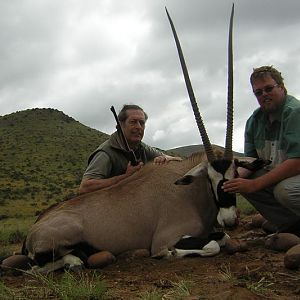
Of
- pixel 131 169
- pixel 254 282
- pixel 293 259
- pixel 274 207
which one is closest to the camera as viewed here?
pixel 254 282

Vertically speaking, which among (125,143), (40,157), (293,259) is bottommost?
(293,259)

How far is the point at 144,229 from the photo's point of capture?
5.37 metres

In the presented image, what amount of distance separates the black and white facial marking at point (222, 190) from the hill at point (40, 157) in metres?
17.3

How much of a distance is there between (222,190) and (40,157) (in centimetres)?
4939

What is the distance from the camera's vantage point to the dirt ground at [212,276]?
3.23 m

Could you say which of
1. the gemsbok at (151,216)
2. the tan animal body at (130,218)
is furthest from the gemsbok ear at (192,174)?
the tan animal body at (130,218)

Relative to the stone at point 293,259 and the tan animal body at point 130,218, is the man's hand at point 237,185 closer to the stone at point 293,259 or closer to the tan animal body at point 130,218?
the tan animal body at point 130,218

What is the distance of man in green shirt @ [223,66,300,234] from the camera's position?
16.5 ft

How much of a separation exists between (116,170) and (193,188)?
127 cm

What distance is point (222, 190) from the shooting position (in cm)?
502

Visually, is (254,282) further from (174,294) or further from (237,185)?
(237,185)

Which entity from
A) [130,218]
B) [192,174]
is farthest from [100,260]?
[192,174]

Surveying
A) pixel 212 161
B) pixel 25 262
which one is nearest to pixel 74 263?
pixel 25 262

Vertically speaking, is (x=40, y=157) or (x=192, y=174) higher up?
(x=40, y=157)
